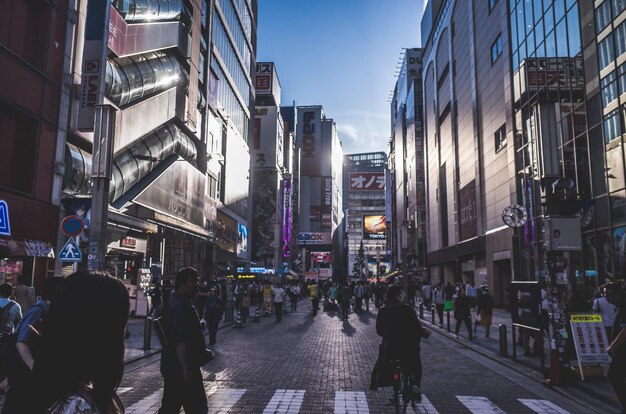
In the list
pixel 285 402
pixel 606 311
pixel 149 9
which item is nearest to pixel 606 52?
pixel 606 311

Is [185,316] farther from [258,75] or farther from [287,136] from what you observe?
[287,136]

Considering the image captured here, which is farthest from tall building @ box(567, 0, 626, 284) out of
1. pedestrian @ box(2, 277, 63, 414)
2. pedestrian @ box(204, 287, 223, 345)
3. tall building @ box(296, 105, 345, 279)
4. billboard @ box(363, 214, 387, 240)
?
tall building @ box(296, 105, 345, 279)

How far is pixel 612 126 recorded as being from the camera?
67.2 ft

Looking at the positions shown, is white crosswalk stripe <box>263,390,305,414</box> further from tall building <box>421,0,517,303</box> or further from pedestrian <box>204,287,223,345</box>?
tall building <box>421,0,517,303</box>

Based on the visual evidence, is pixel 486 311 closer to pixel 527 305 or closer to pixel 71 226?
pixel 527 305

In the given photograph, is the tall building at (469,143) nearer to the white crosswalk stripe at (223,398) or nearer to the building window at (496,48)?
the building window at (496,48)

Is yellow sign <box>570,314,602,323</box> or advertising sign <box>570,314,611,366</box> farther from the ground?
yellow sign <box>570,314,602,323</box>

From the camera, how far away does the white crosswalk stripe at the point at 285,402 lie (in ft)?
23.9

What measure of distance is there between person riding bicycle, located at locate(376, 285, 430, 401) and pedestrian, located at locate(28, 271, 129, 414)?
16.6 feet

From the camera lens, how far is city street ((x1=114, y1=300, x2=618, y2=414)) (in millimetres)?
7700

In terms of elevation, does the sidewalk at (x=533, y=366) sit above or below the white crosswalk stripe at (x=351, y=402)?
below

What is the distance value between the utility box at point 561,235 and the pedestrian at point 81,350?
1091 cm

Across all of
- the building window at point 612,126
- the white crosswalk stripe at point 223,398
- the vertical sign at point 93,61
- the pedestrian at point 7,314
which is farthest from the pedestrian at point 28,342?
the building window at point 612,126

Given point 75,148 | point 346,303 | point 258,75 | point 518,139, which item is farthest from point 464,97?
point 258,75
